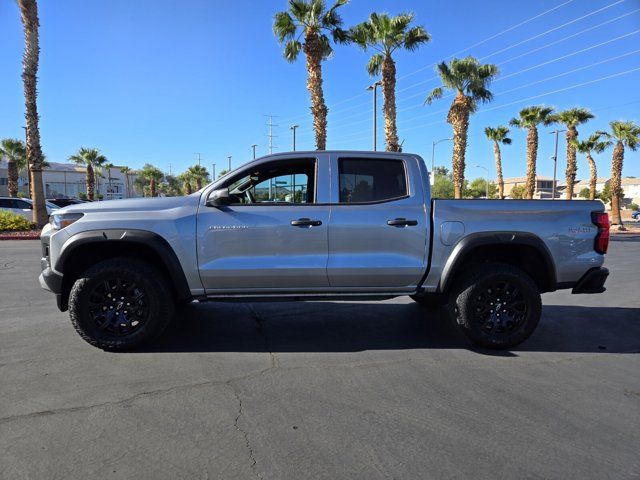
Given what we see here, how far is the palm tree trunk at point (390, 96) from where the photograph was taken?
848 inches

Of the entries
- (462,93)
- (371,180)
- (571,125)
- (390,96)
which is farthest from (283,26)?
(571,125)

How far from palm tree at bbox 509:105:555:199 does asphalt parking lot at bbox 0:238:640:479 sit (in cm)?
3082

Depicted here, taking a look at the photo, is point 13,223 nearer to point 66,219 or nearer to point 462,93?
point 66,219

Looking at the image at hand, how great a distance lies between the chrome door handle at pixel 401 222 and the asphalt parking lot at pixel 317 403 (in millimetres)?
1270

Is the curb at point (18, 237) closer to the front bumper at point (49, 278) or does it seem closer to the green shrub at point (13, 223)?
the green shrub at point (13, 223)

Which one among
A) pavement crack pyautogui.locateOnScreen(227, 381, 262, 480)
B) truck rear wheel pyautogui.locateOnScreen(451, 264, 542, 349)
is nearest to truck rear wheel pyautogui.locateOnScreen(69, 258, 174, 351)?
pavement crack pyautogui.locateOnScreen(227, 381, 262, 480)

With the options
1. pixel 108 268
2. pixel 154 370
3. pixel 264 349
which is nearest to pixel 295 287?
pixel 264 349

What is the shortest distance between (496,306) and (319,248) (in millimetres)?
1892

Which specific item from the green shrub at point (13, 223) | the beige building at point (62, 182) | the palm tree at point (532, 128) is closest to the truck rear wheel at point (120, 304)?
the green shrub at point (13, 223)

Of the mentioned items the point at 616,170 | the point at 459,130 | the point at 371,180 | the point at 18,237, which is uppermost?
the point at 459,130

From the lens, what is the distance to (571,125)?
34062 millimetres

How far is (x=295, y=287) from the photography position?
4387 millimetres

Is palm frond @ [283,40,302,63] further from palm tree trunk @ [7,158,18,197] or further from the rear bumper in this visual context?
palm tree trunk @ [7,158,18,197]

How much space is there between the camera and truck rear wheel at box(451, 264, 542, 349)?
14.4 feet
